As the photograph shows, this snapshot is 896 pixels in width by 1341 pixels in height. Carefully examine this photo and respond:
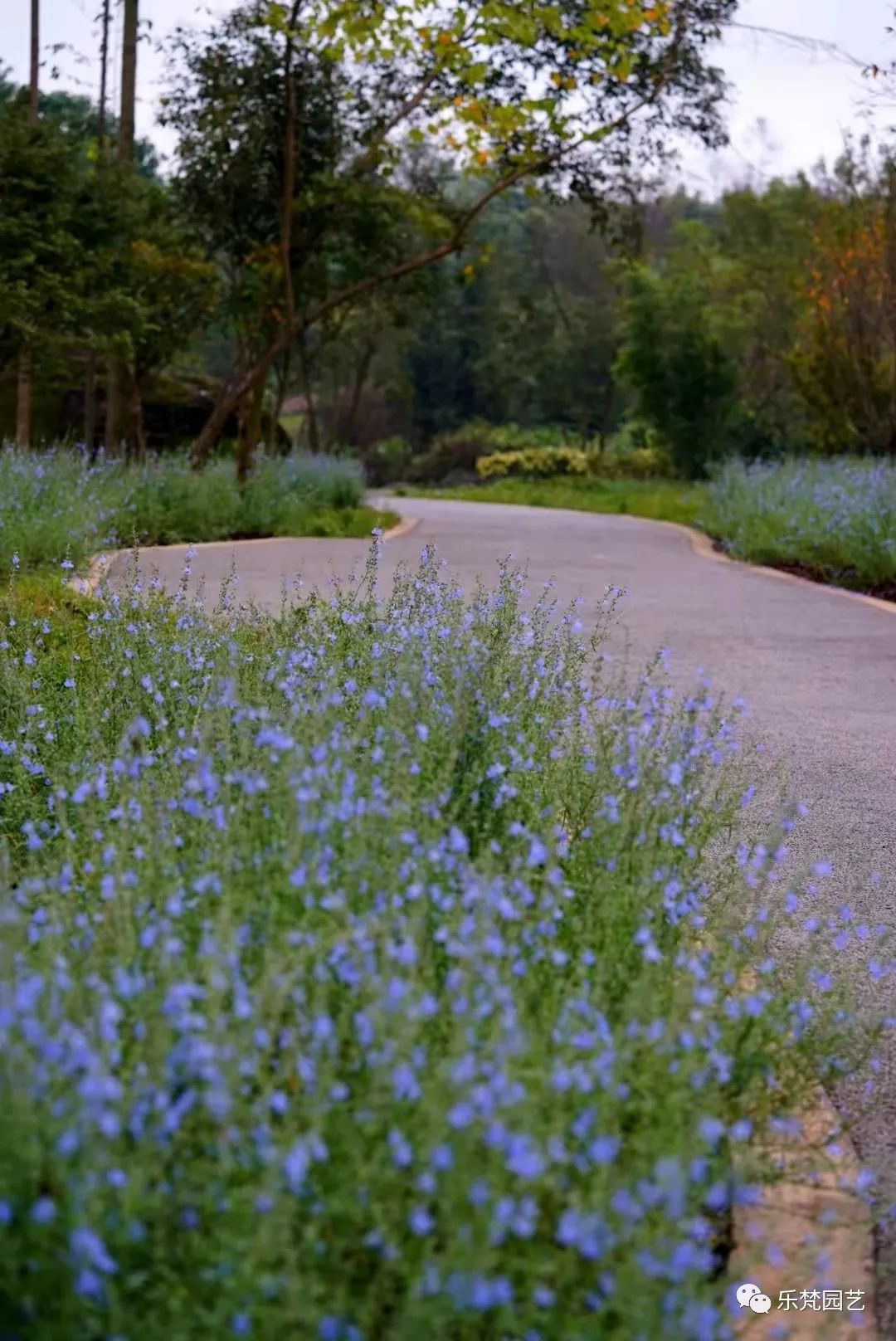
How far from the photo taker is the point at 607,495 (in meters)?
27.1

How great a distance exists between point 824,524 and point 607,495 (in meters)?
15.0

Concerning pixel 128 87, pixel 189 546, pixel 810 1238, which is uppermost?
pixel 128 87

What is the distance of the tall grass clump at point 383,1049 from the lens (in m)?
1.83

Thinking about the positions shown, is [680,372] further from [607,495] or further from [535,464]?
[607,495]

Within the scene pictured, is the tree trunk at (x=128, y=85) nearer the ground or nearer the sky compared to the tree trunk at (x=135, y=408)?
nearer the sky

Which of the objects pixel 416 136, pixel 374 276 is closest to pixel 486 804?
pixel 416 136

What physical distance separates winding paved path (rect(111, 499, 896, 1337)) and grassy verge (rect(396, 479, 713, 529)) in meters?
3.94

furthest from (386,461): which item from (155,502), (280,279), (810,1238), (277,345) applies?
(810,1238)

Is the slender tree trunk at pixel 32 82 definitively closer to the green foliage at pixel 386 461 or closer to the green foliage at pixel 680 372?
the green foliage at pixel 680 372

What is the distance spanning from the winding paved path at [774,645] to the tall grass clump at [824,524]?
43cm

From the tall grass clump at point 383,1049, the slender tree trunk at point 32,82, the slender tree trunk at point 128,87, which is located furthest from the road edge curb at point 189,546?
the slender tree trunk at point 32,82

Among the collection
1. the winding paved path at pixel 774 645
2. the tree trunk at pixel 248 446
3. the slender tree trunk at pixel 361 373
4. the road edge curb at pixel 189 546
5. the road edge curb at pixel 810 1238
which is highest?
the slender tree trunk at pixel 361 373

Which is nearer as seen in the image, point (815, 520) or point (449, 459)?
point (815, 520)

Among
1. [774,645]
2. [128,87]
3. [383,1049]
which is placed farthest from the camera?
[128,87]
